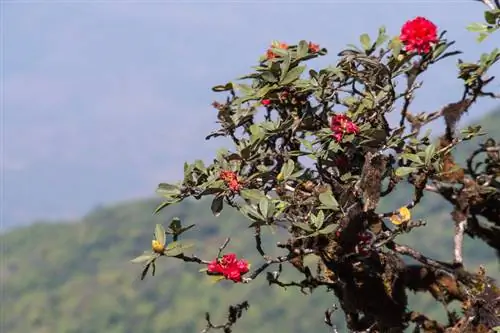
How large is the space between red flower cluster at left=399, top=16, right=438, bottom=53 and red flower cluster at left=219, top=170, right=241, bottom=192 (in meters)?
1.12

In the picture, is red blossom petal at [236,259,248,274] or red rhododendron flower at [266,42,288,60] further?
red rhododendron flower at [266,42,288,60]

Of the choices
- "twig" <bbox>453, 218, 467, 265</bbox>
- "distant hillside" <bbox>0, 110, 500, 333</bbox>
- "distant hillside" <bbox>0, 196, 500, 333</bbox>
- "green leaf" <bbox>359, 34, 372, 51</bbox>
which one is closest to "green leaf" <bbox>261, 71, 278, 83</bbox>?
"green leaf" <bbox>359, 34, 372, 51</bbox>

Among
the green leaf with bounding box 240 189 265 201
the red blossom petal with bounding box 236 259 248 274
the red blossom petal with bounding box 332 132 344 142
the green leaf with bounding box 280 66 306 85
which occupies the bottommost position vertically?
the red blossom petal with bounding box 236 259 248 274

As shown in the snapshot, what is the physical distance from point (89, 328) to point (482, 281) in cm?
7780

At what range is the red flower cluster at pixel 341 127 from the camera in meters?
3.90

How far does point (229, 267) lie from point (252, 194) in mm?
365

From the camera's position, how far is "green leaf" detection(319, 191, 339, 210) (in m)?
3.69

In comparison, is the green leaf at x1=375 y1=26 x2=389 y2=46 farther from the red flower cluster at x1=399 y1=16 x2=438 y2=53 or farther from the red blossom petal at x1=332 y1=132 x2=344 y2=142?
the red blossom petal at x1=332 y1=132 x2=344 y2=142

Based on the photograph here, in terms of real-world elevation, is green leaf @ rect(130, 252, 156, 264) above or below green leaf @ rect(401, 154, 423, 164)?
below

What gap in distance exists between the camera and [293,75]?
3.96 meters

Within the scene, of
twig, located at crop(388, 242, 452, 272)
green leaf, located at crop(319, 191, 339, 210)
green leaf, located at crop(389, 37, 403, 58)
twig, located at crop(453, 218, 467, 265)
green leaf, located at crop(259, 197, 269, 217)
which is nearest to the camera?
green leaf, located at crop(259, 197, 269, 217)

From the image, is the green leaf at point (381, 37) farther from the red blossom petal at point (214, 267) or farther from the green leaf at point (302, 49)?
the red blossom petal at point (214, 267)

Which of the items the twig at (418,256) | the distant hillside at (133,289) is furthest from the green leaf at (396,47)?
the distant hillside at (133,289)

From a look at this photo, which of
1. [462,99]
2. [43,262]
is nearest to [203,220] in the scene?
[43,262]
